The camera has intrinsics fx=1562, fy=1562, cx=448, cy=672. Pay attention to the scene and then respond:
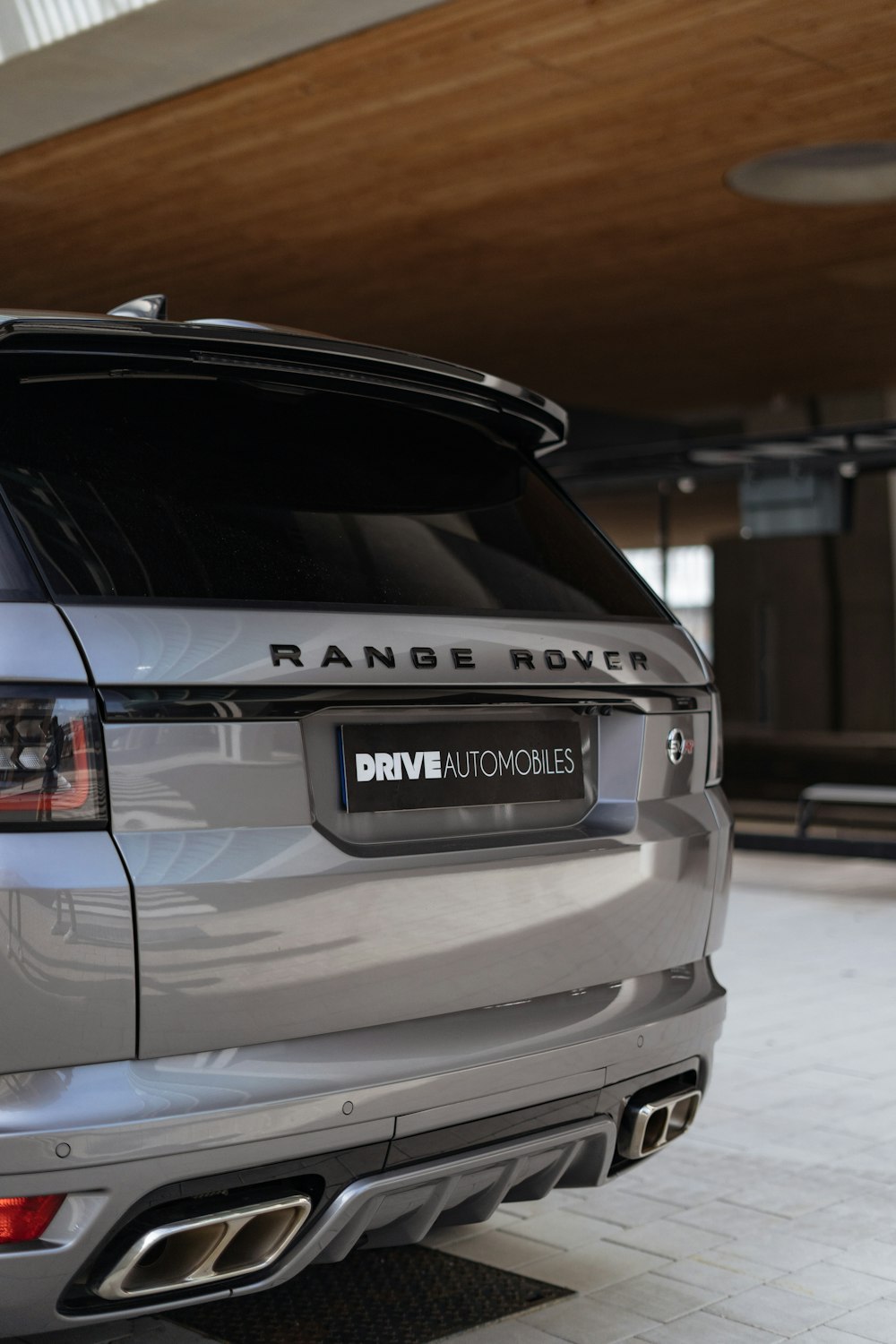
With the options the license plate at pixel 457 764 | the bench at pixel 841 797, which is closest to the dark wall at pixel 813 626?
the bench at pixel 841 797

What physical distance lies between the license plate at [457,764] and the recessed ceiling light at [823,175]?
6.98 metres

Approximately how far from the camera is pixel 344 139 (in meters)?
8.65

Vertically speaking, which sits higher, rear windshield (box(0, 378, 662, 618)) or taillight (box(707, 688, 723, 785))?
rear windshield (box(0, 378, 662, 618))

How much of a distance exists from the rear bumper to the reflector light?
0.01 meters

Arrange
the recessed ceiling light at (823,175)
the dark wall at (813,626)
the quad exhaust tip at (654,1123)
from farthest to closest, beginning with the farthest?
1. the dark wall at (813,626)
2. the recessed ceiling light at (823,175)
3. the quad exhaust tip at (654,1123)

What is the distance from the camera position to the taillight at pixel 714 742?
317cm

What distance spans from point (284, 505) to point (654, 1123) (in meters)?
1.34

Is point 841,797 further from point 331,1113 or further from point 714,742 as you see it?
point 331,1113

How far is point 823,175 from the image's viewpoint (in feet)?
30.2

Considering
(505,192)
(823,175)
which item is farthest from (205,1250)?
(823,175)

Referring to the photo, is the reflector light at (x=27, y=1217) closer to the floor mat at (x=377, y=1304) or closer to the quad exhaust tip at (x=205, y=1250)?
the quad exhaust tip at (x=205, y=1250)

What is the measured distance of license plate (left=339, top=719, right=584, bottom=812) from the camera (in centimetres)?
243

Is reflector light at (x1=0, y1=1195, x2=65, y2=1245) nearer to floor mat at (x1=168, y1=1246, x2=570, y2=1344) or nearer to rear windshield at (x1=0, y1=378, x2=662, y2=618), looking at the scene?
rear windshield at (x1=0, y1=378, x2=662, y2=618)

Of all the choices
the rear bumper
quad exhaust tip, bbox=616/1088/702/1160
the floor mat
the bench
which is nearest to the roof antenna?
the rear bumper
